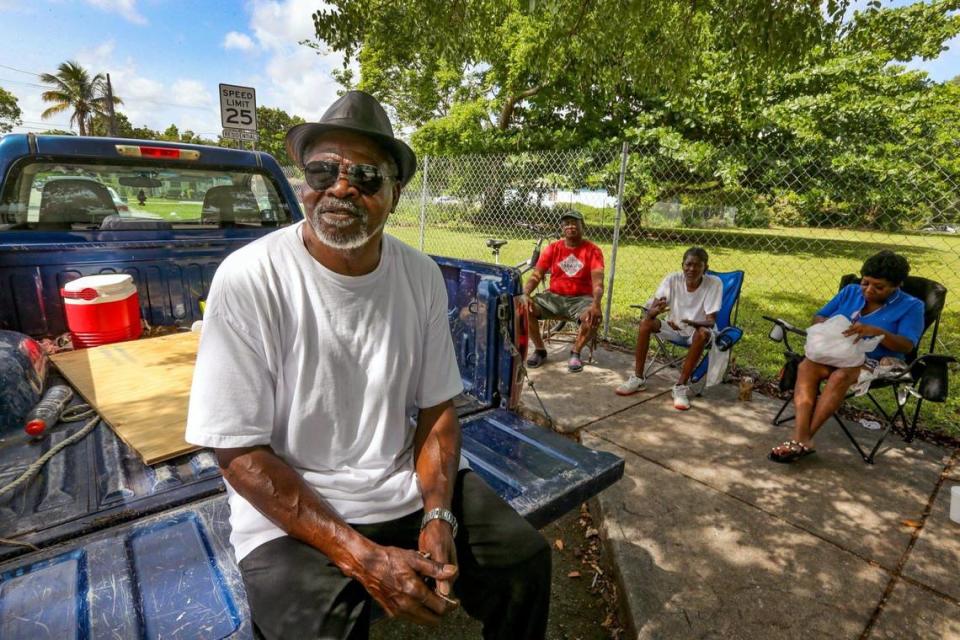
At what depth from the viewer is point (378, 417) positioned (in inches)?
63.9

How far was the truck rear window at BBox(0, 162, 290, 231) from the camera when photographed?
315 centimetres

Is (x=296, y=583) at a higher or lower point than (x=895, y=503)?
higher

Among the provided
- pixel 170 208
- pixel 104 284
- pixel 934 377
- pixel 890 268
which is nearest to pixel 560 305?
pixel 890 268

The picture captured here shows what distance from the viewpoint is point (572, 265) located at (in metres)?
5.34

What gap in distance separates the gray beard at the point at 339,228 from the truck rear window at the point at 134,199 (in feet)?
8.44

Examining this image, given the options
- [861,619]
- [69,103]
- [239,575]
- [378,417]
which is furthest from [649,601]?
[69,103]

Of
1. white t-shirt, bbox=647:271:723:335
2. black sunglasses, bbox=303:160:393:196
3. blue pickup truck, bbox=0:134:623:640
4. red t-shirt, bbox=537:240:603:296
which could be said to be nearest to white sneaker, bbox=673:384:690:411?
white t-shirt, bbox=647:271:723:335

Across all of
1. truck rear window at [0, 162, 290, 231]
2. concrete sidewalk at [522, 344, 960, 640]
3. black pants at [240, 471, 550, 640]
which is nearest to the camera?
black pants at [240, 471, 550, 640]

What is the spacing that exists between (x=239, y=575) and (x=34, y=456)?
1172 millimetres

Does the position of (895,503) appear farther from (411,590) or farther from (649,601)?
(411,590)

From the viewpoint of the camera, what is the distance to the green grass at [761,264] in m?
6.24

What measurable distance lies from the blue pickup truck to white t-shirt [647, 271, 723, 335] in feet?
8.70

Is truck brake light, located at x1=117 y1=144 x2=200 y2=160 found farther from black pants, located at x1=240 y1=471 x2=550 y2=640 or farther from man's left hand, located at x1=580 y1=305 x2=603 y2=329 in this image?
man's left hand, located at x1=580 y1=305 x2=603 y2=329

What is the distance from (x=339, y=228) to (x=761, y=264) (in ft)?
45.1
